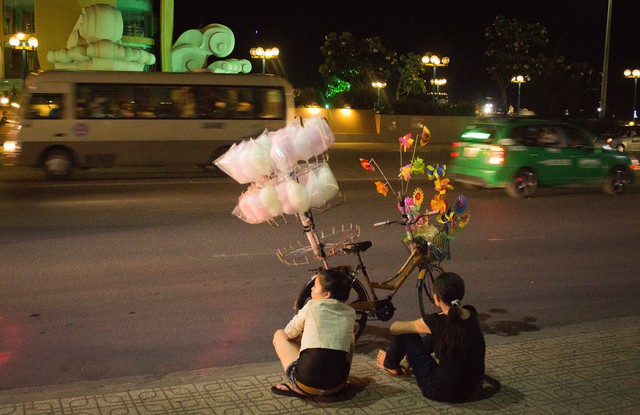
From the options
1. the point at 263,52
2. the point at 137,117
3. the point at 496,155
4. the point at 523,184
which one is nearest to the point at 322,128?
the point at 496,155

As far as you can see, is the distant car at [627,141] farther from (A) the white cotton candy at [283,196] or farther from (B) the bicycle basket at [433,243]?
(A) the white cotton candy at [283,196]

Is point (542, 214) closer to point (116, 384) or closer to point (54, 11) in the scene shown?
point (116, 384)

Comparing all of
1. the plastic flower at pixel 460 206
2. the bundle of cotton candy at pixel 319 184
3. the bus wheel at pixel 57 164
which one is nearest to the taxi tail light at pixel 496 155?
the plastic flower at pixel 460 206

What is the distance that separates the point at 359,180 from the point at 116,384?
1513cm

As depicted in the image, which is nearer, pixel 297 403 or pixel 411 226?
pixel 297 403

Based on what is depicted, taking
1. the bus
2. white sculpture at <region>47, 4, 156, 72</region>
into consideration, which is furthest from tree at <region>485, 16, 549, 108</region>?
the bus

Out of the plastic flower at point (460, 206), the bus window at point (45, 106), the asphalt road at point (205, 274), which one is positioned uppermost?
the bus window at point (45, 106)

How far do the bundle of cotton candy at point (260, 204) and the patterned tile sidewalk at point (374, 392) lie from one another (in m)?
1.17

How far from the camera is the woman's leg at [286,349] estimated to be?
5418mm

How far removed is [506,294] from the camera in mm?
8773

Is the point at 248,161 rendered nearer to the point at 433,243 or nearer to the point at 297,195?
the point at 297,195

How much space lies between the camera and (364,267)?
22.3ft

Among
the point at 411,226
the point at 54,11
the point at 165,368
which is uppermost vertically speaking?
the point at 54,11

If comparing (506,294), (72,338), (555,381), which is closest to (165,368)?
(72,338)
